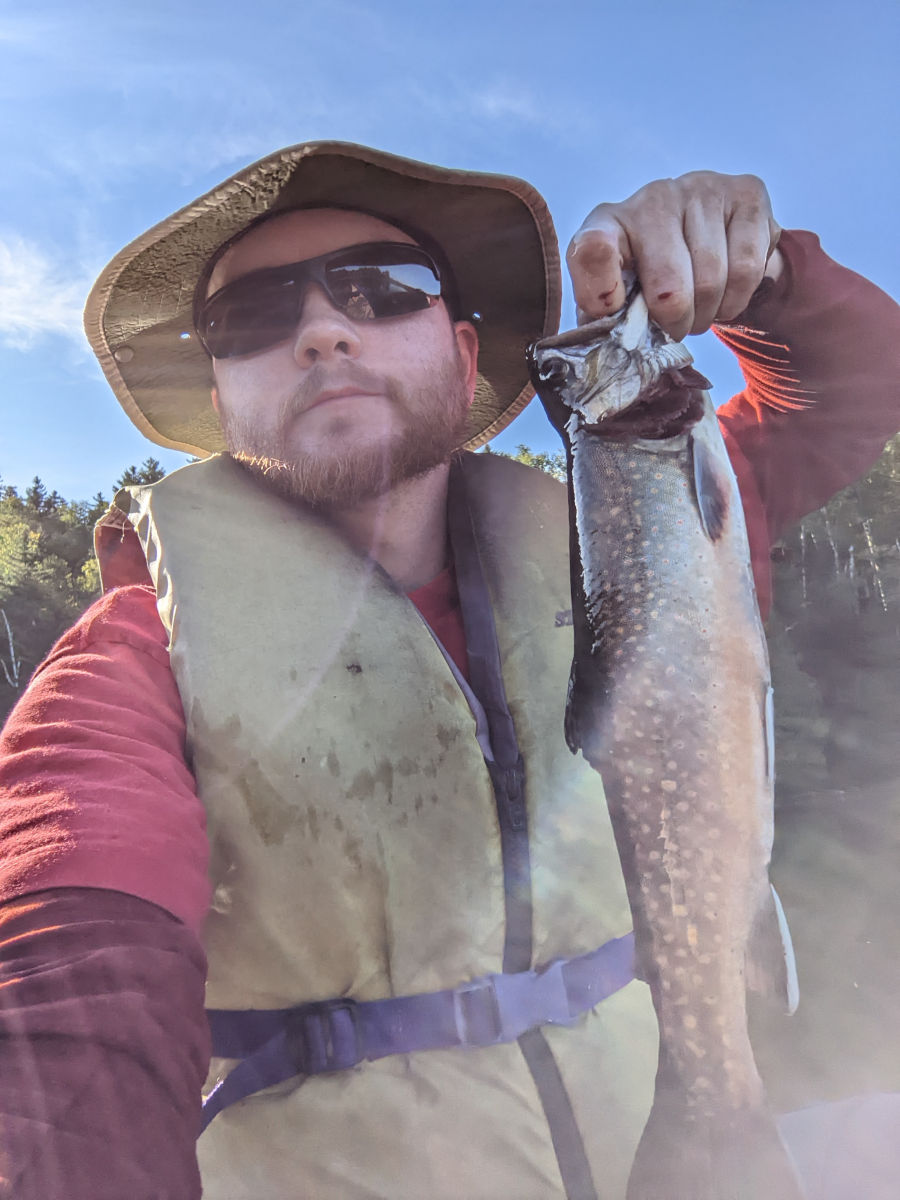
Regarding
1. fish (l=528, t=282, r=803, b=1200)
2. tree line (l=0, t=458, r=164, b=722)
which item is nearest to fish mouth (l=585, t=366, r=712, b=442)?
fish (l=528, t=282, r=803, b=1200)

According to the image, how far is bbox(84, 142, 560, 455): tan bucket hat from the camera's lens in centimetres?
249

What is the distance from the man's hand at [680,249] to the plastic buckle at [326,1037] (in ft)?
5.98

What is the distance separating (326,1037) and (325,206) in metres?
2.60

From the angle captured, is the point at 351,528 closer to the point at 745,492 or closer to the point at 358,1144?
the point at 745,492

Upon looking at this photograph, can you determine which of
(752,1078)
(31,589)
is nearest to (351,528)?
(752,1078)

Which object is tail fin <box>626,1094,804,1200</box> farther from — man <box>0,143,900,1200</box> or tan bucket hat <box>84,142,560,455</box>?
tan bucket hat <box>84,142,560,455</box>

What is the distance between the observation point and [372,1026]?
6.07ft

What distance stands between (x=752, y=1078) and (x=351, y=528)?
6.24 ft

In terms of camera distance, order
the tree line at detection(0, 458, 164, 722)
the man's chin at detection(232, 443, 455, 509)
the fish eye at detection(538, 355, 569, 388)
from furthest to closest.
Result: the tree line at detection(0, 458, 164, 722)
the man's chin at detection(232, 443, 455, 509)
the fish eye at detection(538, 355, 569, 388)

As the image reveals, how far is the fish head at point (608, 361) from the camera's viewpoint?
177cm

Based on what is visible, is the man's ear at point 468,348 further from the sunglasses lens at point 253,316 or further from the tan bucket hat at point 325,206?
the sunglasses lens at point 253,316

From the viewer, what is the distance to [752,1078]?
1.55m

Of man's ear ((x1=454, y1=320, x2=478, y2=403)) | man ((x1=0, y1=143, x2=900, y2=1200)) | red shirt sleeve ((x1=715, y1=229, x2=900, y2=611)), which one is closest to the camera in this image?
man ((x1=0, y1=143, x2=900, y2=1200))

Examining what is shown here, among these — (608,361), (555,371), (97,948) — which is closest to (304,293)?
(555,371)
